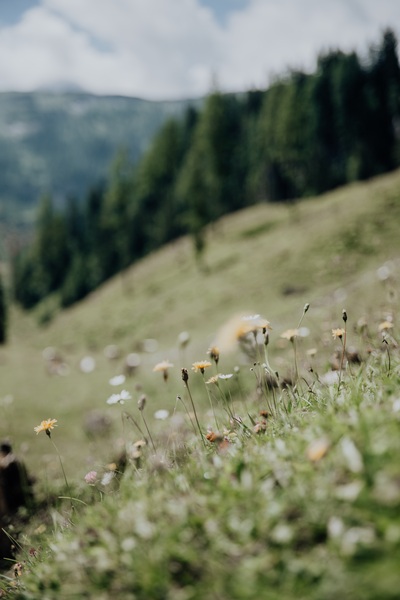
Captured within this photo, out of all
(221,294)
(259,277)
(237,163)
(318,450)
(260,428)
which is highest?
(237,163)

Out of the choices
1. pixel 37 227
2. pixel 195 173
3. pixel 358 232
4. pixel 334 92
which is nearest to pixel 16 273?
pixel 37 227

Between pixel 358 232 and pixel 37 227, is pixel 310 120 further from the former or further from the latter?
pixel 37 227

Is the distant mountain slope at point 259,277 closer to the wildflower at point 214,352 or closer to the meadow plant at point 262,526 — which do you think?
the wildflower at point 214,352

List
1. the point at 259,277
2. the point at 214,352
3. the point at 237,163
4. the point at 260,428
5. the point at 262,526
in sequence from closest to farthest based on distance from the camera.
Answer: the point at 262,526 → the point at 260,428 → the point at 214,352 → the point at 259,277 → the point at 237,163

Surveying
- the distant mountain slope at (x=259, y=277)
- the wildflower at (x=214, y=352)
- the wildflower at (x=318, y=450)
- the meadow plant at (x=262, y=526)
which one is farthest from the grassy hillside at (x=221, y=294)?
the wildflower at (x=318, y=450)

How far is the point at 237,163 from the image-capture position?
87.9 meters

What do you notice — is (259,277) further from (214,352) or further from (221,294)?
(214,352)

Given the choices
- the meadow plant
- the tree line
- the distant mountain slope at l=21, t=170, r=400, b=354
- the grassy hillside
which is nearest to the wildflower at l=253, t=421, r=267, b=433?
the meadow plant

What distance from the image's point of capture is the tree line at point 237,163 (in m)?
56.6

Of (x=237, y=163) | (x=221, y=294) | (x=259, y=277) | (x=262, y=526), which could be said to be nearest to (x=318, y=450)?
(x=262, y=526)

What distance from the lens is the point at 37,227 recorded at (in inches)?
3588

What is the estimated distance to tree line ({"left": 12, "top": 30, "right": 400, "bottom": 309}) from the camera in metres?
56.6

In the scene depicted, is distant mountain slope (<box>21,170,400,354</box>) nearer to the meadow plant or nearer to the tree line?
the tree line

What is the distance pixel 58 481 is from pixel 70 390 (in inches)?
362
